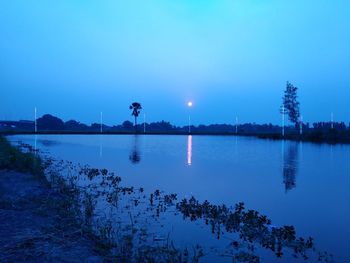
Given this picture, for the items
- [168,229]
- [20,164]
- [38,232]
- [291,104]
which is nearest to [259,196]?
[168,229]

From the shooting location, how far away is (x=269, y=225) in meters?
10.4

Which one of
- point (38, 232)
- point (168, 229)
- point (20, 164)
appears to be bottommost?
point (168, 229)

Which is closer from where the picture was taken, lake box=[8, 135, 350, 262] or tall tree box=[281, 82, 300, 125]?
lake box=[8, 135, 350, 262]

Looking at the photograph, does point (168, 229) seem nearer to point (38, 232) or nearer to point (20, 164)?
point (38, 232)

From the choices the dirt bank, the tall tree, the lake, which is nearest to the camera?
the dirt bank

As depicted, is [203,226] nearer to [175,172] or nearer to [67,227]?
[67,227]

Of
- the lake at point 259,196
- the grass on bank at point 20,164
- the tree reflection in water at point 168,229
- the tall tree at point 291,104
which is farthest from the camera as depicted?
the tall tree at point 291,104

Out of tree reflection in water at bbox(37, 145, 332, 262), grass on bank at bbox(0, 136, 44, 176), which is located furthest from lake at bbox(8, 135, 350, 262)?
grass on bank at bbox(0, 136, 44, 176)

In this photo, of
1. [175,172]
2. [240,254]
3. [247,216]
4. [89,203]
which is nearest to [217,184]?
[175,172]

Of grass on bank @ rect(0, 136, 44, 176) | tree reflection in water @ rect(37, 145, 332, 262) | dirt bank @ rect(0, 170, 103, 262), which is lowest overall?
tree reflection in water @ rect(37, 145, 332, 262)

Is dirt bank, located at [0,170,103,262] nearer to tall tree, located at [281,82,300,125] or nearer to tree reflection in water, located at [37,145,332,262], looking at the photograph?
tree reflection in water, located at [37,145,332,262]

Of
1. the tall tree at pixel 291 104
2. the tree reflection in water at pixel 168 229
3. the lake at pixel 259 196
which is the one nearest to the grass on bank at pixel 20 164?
the lake at pixel 259 196

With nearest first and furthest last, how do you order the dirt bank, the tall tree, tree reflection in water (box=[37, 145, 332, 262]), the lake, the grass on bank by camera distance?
the dirt bank < tree reflection in water (box=[37, 145, 332, 262]) < the lake < the grass on bank < the tall tree

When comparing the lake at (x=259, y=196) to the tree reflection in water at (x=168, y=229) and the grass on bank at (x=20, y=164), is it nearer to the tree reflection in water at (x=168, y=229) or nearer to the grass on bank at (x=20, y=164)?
the tree reflection in water at (x=168, y=229)
